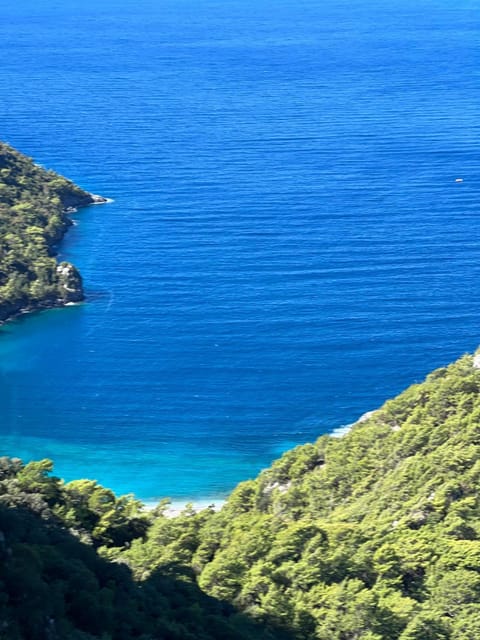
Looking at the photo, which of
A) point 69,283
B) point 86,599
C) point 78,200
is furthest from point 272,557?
point 78,200

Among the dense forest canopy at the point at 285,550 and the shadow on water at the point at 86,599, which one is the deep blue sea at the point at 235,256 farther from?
the shadow on water at the point at 86,599

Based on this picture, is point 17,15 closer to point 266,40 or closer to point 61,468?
point 266,40

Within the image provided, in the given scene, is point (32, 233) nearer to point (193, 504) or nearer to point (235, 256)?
point (235, 256)

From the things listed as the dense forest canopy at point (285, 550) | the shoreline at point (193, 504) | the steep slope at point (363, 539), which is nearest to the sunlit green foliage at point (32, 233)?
the shoreline at point (193, 504)

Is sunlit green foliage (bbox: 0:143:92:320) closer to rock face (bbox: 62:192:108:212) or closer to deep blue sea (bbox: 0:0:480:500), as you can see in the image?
rock face (bbox: 62:192:108:212)

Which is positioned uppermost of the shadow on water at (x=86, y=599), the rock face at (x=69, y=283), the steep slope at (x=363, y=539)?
the rock face at (x=69, y=283)

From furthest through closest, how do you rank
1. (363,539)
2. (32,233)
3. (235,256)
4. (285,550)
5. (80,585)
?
1. (32,233)
2. (235,256)
3. (363,539)
4. (285,550)
5. (80,585)

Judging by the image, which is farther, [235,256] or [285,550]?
[235,256]
